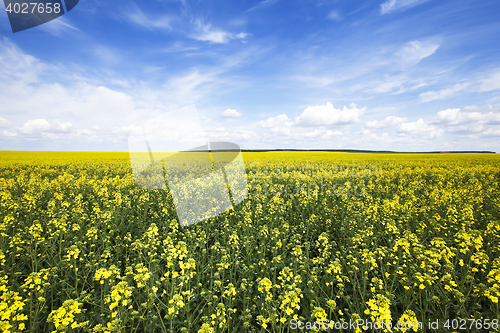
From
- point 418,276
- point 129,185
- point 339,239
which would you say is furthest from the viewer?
point 129,185

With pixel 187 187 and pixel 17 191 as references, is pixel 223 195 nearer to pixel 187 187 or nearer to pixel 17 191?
pixel 187 187

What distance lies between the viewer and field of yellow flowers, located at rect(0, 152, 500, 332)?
10.7 feet

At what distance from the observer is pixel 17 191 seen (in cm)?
1095

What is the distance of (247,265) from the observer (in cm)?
544

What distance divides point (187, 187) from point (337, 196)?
7.59m

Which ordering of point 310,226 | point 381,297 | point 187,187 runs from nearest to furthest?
point 381,297, point 310,226, point 187,187

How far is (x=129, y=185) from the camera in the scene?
12633mm

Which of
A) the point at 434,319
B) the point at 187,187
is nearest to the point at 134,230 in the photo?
the point at 187,187

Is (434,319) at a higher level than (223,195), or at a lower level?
A: lower

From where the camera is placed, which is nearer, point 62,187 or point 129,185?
point 62,187

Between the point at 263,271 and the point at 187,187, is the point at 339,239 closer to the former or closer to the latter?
the point at 263,271

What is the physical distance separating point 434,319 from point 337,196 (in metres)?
7.82

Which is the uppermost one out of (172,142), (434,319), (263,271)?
(172,142)

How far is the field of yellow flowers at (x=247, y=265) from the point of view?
10.7 ft
